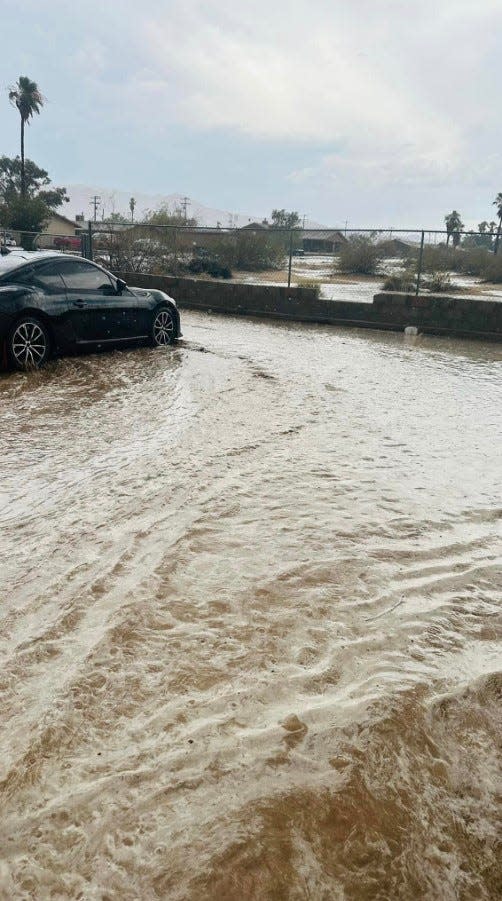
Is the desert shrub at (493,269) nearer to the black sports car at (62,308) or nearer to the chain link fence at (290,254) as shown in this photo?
the chain link fence at (290,254)

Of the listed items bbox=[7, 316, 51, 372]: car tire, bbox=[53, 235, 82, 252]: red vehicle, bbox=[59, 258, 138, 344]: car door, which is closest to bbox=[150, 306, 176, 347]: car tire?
bbox=[59, 258, 138, 344]: car door

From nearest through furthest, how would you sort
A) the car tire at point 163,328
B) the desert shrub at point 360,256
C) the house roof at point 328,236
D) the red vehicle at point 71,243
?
1. the car tire at point 163,328
2. the house roof at point 328,236
3. the desert shrub at point 360,256
4. the red vehicle at point 71,243

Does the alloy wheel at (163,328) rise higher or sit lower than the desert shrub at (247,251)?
lower

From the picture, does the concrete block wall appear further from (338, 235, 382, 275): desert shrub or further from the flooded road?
the flooded road

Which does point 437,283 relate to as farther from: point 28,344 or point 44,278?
point 28,344

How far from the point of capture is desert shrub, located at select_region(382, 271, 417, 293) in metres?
19.9

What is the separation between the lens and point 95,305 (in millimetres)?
9414

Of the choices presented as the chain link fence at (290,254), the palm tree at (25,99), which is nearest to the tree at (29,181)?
the palm tree at (25,99)

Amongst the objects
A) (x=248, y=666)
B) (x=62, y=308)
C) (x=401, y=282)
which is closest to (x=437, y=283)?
(x=401, y=282)

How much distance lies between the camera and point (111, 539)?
3.97 m

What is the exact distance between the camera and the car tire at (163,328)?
1057cm

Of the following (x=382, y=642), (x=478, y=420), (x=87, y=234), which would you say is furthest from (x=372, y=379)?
(x=87, y=234)

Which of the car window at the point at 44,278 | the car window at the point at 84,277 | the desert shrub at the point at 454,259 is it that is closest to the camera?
the car window at the point at 44,278

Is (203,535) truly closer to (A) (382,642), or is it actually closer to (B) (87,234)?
(A) (382,642)
